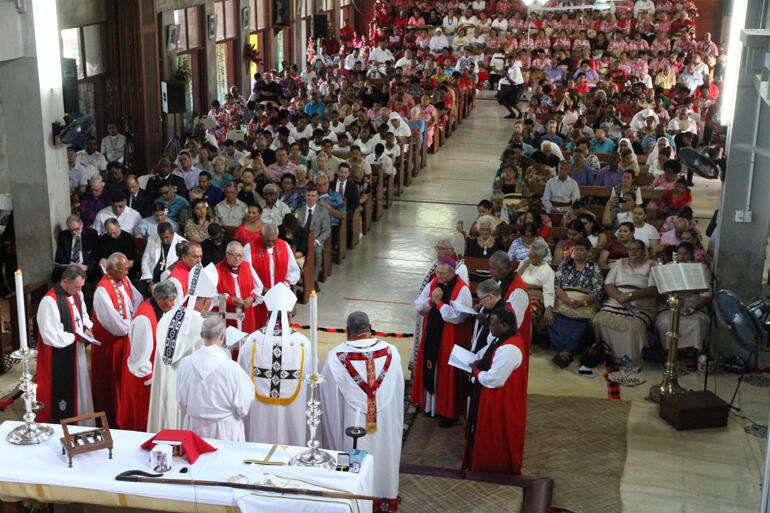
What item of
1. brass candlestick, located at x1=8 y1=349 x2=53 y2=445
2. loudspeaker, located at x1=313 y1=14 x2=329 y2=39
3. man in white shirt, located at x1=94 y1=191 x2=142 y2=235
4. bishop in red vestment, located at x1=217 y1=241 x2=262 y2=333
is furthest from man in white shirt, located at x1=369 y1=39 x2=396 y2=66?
brass candlestick, located at x1=8 y1=349 x2=53 y2=445

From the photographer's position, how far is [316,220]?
11.8 meters

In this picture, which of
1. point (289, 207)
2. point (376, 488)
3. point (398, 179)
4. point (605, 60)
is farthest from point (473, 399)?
point (605, 60)

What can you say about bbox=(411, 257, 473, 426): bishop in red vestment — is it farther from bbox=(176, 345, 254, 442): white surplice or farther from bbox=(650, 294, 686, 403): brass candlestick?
bbox=(176, 345, 254, 442): white surplice

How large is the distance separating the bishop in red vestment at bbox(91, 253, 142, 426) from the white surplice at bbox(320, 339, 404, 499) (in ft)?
6.89

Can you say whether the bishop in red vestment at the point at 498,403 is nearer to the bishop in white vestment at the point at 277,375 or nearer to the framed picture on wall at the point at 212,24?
the bishop in white vestment at the point at 277,375

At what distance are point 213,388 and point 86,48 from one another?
1116 cm

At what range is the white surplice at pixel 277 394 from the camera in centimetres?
685

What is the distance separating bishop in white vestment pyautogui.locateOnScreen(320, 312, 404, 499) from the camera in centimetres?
668

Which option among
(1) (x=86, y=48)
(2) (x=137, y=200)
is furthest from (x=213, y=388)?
(1) (x=86, y=48)

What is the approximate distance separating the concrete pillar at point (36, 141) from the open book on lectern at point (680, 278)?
6606mm

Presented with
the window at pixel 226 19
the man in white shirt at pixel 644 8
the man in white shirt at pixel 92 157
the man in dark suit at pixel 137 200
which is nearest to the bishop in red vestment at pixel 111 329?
the man in dark suit at pixel 137 200

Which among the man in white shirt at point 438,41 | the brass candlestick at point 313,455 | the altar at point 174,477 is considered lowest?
the altar at point 174,477

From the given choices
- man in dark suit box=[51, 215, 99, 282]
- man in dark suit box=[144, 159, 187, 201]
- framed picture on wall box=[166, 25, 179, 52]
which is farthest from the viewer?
framed picture on wall box=[166, 25, 179, 52]

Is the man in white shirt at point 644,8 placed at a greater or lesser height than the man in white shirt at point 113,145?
greater
